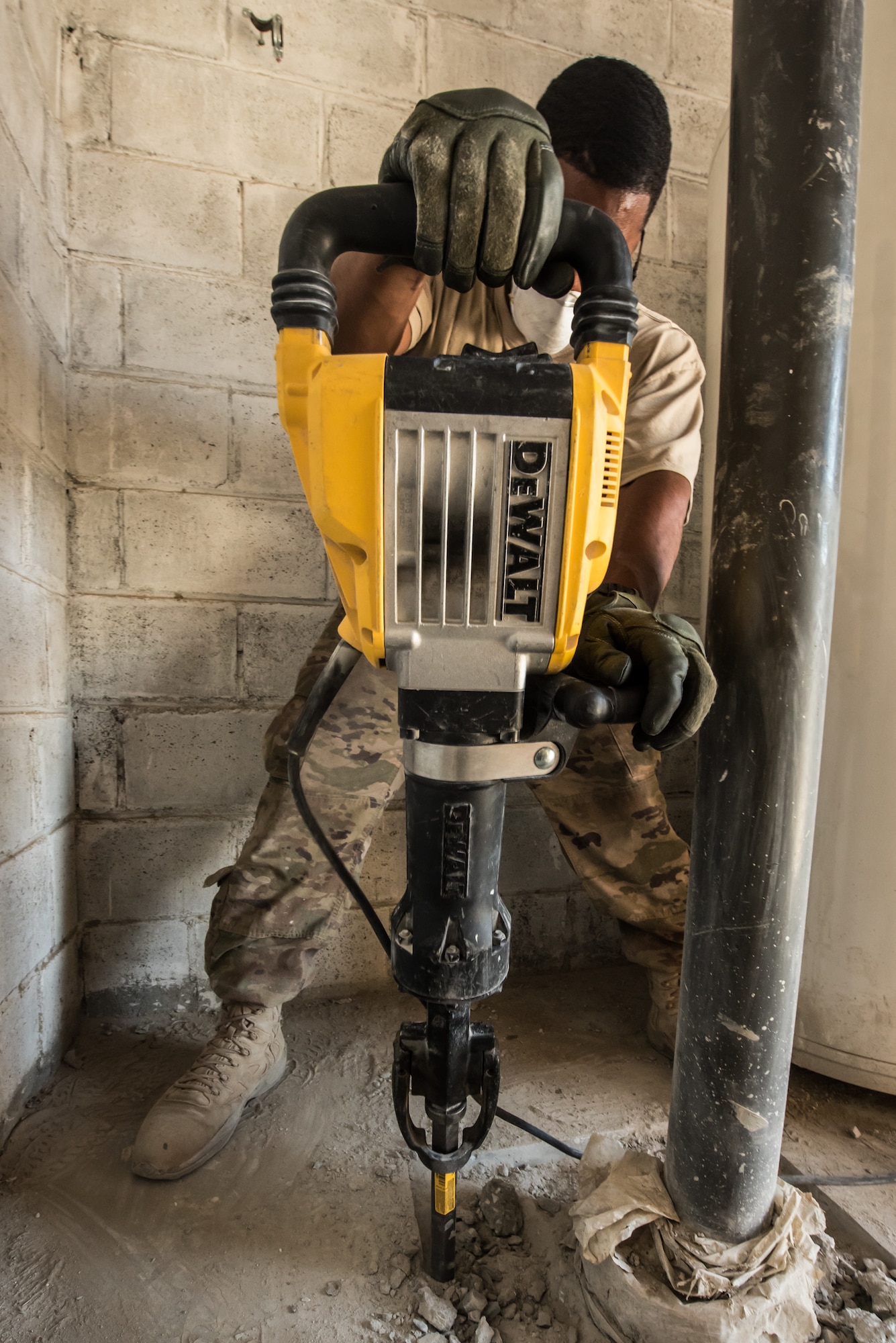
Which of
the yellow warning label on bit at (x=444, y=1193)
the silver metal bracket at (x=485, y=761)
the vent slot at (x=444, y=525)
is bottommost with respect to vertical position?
the yellow warning label on bit at (x=444, y=1193)

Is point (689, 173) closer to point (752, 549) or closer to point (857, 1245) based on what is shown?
point (752, 549)

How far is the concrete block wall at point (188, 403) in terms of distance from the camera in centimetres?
131

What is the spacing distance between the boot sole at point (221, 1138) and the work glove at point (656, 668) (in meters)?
0.87

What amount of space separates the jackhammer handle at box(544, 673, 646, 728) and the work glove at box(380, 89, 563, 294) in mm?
362

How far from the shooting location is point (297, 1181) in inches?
38.7

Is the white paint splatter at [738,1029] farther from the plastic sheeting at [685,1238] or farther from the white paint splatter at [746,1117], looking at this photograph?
the plastic sheeting at [685,1238]

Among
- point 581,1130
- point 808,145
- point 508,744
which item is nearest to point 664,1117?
point 581,1130

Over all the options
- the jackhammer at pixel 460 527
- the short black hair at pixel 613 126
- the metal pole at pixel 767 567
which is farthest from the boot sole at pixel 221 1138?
the short black hair at pixel 613 126

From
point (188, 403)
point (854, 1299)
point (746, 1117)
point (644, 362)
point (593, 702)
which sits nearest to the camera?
point (593, 702)

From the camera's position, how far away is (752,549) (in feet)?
2.14

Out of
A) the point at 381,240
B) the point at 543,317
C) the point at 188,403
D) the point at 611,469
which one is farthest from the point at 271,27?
the point at 611,469

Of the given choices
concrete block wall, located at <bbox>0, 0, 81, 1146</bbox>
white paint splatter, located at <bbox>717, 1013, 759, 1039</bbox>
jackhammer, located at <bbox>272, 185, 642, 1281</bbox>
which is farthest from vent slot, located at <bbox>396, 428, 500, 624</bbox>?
concrete block wall, located at <bbox>0, 0, 81, 1146</bbox>

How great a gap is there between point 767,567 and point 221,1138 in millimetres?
1054

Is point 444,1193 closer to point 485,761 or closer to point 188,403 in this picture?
point 485,761
